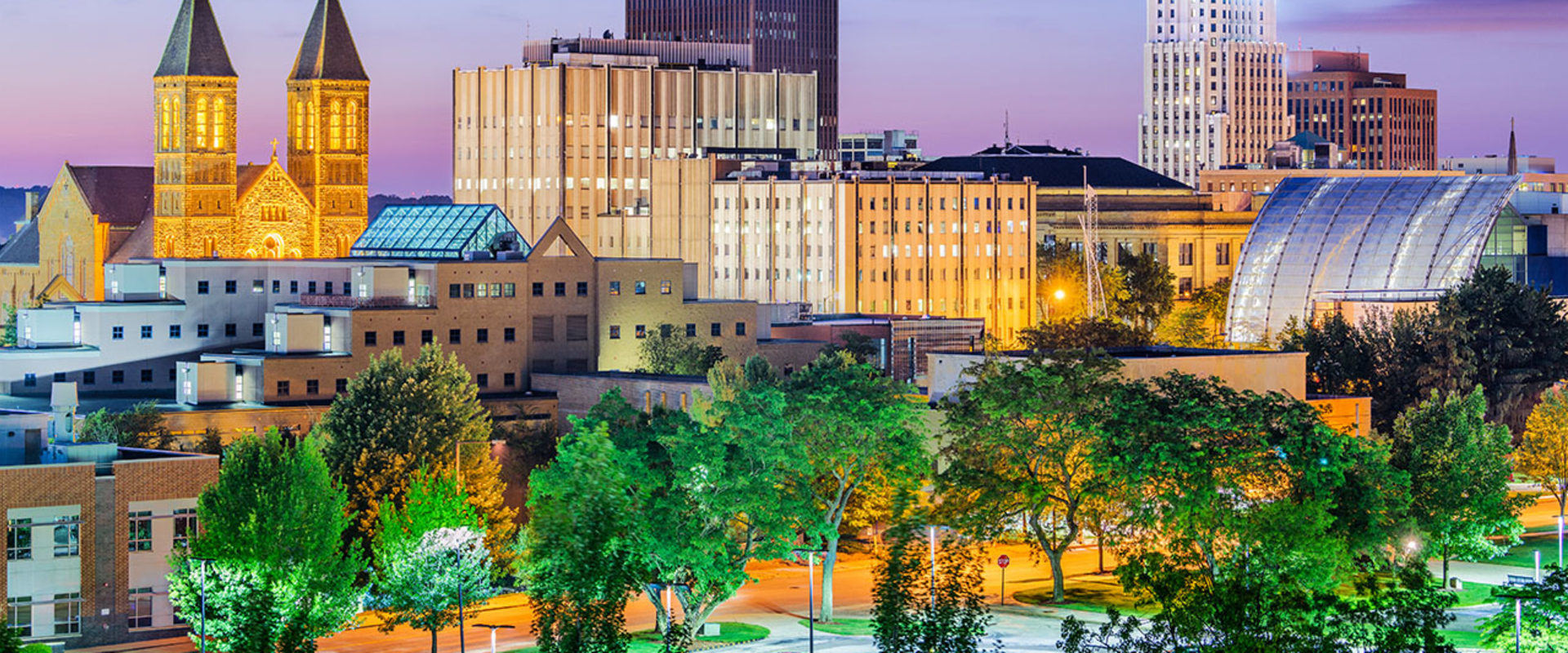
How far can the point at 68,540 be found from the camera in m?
98.6

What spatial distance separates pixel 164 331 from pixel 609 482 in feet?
244

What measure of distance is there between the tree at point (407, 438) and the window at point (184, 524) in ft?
33.0

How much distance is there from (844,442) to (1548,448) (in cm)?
5287

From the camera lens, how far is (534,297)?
6319 inches

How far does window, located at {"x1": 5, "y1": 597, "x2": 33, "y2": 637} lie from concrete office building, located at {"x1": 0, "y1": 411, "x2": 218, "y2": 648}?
1.2 inches

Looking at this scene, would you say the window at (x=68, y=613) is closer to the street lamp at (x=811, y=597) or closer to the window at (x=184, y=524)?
the window at (x=184, y=524)

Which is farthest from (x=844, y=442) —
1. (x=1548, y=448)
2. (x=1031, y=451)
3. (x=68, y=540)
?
(x=1548, y=448)

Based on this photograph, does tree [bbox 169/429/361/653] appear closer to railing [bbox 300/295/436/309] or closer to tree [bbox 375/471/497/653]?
tree [bbox 375/471/497/653]

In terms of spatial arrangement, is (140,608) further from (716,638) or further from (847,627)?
(847,627)

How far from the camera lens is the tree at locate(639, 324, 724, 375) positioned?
524 feet

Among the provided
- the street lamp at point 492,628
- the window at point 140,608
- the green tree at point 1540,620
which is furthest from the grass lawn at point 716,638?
the green tree at point 1540,620

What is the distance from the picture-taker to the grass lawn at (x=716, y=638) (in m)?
96.3

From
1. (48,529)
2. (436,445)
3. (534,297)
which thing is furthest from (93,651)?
(534,297)

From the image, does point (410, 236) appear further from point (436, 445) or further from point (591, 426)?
point (591, 426)
